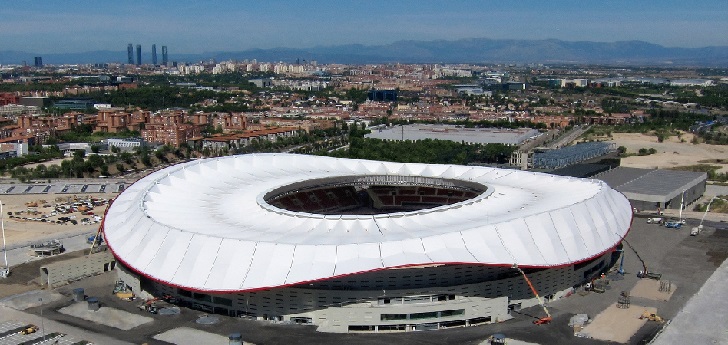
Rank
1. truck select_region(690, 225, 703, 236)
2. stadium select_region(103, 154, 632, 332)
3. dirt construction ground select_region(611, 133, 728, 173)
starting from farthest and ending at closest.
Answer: dirt construction ground select_region(611, 133, 728, 173), truck select_region(690, 225, 703, 236), stadium select_region(103, 154, 632, 332)

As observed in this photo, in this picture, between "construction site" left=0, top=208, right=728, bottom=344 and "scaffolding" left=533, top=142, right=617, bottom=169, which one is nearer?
"construction site" left=0, top=208, right=728, bottom=344

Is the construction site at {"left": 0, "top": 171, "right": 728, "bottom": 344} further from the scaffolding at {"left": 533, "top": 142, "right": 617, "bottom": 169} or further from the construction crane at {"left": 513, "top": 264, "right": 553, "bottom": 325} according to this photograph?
the scaffolding at {"left": 533, "top": 142, "right": 617, "bottom": 169}

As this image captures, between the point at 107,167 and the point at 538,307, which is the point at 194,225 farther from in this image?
the point at 107,167

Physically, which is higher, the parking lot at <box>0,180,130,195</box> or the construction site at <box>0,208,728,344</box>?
the construction site at <box>0,208,728,344</box>

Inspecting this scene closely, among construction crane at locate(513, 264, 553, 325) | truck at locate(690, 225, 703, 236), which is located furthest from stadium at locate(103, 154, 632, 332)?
truck at locate(690, 225, 703, 236)

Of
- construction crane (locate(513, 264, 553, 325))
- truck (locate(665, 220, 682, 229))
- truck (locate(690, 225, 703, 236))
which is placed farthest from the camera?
truck (locate(665, 220, 682, 229))

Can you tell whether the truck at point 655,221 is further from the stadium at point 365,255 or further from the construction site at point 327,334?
the stadium at point 365,255
